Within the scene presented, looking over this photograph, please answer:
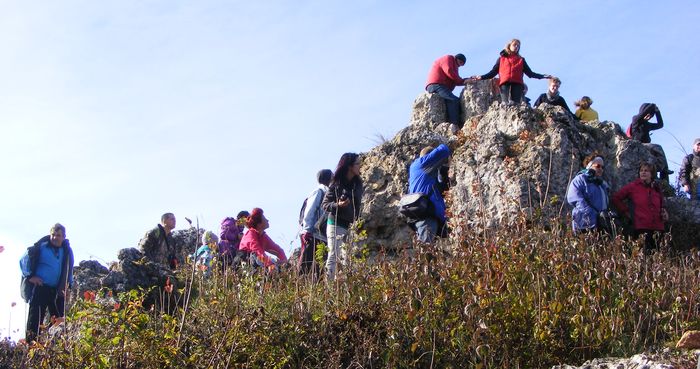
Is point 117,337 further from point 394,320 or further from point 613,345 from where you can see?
point 613,345

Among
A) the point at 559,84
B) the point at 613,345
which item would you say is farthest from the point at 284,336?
the point at 559,84

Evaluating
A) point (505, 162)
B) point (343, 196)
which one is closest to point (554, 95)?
point (505, 162)

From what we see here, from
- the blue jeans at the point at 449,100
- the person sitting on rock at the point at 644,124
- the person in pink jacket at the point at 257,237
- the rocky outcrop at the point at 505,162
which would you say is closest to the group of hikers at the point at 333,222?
the person in pink jacket at the point at 257,237

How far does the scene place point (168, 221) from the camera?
1361 cm

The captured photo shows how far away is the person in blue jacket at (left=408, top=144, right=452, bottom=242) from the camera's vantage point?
1102 centimetres

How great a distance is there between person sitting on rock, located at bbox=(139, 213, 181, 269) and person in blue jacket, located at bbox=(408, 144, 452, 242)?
398cm

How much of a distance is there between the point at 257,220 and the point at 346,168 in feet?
4.76

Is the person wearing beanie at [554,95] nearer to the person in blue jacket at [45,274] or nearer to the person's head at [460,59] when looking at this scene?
the person's head at [460,59]

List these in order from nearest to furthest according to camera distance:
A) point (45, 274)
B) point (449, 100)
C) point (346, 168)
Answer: point (346, 168) < point (45, 274) < point (449, 100)

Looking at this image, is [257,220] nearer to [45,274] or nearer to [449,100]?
[45,274]

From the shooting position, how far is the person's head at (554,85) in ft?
52.1

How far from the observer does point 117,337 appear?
21.6 feet

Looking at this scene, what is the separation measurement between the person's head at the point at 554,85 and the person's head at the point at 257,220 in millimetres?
6063

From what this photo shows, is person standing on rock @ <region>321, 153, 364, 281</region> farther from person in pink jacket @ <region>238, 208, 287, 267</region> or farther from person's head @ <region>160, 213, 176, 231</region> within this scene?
person's head @ <region>160, 213, 176, 231</region>
